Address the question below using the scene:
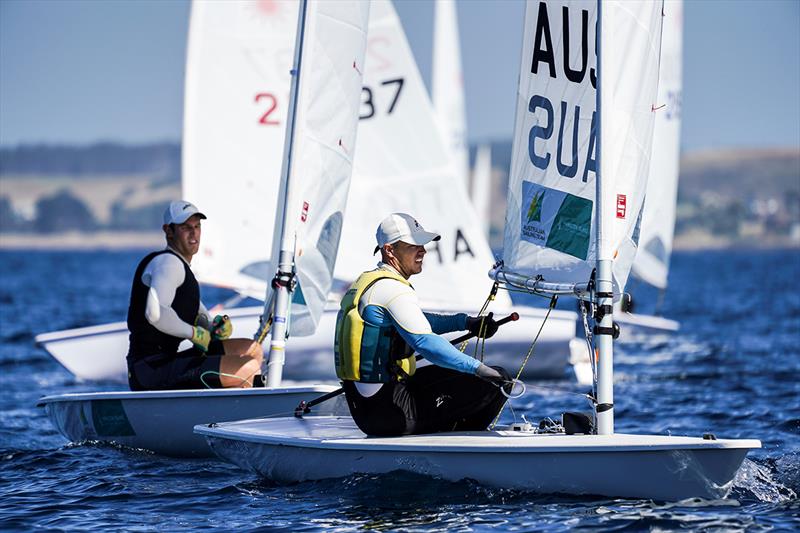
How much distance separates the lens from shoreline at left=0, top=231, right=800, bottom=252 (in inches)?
5817

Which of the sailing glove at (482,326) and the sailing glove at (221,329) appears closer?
the sailing glove at (482,326)

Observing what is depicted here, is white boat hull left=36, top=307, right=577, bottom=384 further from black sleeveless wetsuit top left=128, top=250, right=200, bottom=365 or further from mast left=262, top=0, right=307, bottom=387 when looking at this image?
black sleeveless wetsuit top left=128, top=250, right=200, bottom=365

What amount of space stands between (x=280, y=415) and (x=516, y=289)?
60.4 inches

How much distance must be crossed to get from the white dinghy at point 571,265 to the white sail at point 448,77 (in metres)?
12.4

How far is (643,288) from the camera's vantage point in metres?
49.4

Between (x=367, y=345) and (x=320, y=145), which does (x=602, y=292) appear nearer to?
(x=367, y=345)

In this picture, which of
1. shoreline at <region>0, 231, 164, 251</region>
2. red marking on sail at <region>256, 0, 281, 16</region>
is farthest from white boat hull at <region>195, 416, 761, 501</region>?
shoreline at <region>0, 231, 164, 251</region>

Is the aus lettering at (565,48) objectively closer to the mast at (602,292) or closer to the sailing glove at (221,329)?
the mast at (602,292)

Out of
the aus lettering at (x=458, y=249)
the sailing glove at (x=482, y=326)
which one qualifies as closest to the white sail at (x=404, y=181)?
the aus lettering at (x=458, y=249)

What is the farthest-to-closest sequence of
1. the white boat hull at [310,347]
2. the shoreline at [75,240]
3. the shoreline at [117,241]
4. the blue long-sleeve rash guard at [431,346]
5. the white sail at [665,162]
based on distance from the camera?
the shoreline at [75,240], the shoreline at [117,241], the white sail at [665,162], the white boat hull at [310,347], the blue long-sleeve rash guard at [431,346]

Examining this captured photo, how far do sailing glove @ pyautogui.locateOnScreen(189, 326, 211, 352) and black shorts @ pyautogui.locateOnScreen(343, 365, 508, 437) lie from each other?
1674 mm

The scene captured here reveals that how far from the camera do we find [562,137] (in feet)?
23.7

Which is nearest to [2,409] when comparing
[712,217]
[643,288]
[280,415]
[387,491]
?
[280,415]

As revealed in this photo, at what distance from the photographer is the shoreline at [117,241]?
485 ft
